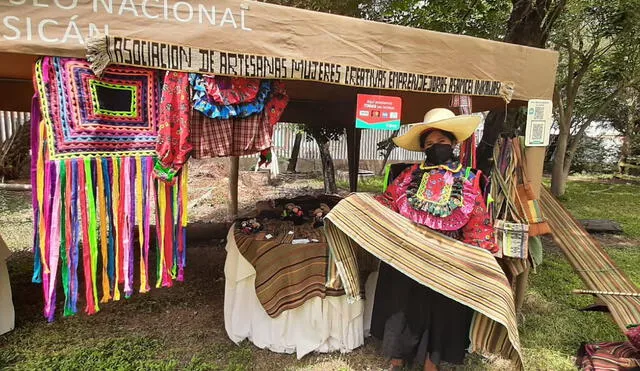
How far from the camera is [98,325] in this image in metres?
2.98

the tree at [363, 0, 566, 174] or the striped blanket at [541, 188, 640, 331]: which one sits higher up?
the tree at [363, 0, 566, 174]

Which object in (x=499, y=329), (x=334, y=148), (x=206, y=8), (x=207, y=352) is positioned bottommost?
(x=207, y=352)

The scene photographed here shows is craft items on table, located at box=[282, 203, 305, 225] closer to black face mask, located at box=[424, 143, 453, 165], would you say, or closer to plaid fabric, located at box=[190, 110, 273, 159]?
plaid fabric, located at box=[190, 110, 273, 159]

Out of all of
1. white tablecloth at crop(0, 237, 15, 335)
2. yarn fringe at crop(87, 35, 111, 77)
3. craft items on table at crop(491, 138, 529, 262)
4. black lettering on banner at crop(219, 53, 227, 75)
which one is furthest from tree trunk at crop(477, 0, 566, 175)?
white tablecloth at crop(0, 237, 15, 335)

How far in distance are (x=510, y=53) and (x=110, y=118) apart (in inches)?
100

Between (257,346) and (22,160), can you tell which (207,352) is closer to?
(257,346)

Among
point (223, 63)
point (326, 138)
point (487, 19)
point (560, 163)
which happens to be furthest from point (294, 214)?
point (560, 163)

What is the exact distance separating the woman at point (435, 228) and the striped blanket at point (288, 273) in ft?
1.42

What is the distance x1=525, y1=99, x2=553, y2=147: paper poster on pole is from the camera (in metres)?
2.82

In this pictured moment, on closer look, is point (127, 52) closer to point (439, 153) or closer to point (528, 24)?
point (439, 153)

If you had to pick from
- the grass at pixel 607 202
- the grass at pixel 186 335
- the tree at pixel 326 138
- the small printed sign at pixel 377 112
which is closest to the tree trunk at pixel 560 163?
the grass at pixel 607 202

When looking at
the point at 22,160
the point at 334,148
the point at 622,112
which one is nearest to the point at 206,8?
the point at 22,160

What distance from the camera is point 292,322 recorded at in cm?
265

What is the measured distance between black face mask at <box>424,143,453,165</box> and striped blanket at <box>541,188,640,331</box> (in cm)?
133
